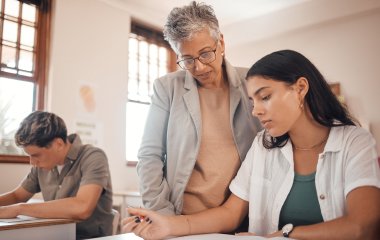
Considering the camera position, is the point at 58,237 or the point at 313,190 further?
the point at 58,237

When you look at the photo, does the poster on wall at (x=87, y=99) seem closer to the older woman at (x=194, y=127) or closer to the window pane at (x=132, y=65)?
the window pane at (x=132, y=65)

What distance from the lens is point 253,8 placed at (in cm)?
505

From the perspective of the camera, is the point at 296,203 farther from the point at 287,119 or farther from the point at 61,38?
the point at 61,38

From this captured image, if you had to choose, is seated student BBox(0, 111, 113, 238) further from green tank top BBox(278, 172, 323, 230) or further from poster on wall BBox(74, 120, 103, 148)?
poster on wall BBox(74, 120, 103, 148)

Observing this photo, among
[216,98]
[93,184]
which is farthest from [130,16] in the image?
[216,98]

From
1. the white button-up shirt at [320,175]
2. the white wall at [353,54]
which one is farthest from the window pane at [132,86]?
the white button-up shirt at [320,175]

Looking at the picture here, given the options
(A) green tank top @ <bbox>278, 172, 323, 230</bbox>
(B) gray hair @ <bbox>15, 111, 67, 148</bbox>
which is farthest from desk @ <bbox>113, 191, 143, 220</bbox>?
(A) green tank top @ <bbox>278, 172, 323, 230</bbox>

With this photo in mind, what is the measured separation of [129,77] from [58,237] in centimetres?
346

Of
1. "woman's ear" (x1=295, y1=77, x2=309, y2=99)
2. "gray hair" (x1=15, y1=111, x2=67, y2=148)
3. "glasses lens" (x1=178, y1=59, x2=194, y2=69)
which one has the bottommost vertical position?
"gray hair" (x1=15, y1=111, x2=67, y2=148)

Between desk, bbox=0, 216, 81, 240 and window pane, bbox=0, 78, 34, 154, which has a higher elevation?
window pane, bbox=0, 78, 34, 154

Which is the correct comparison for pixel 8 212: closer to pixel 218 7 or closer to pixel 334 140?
pixel 334 140

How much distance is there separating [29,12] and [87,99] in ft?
4.17

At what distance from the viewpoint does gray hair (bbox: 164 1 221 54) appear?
1.28 metres

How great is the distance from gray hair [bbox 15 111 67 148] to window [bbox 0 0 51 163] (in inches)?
65.2
